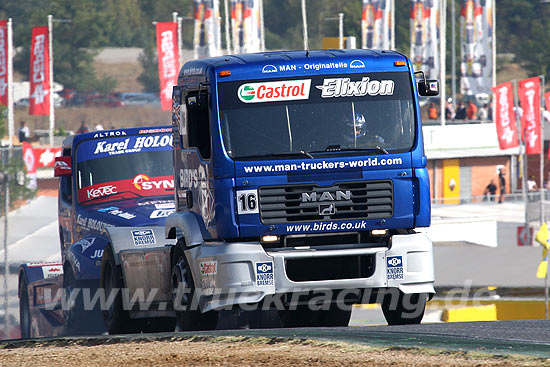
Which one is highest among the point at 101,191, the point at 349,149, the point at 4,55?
the point at 4,55

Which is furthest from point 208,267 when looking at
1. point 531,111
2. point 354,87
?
point 531,111

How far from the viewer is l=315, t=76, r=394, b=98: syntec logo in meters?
10.6

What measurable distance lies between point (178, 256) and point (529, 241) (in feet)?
85.7

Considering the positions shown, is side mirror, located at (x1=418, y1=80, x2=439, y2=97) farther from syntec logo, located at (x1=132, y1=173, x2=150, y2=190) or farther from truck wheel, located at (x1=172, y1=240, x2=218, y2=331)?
syntec logo, located at (x1=132, y1=173, x2=150, y2=190)

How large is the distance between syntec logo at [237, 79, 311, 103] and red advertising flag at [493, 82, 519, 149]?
32396 mm

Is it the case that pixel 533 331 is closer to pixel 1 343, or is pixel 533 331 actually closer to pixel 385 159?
→ pixel 385 159

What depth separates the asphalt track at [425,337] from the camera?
8.93 metres

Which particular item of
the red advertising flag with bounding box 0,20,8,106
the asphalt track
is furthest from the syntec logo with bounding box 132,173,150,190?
the red advertising flag with bounding box 0,20,8,106

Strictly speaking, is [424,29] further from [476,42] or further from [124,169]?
[124,169]

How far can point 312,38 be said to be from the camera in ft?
313

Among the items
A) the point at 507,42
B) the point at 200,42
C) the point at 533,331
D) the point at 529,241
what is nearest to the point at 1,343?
the point at 533,331

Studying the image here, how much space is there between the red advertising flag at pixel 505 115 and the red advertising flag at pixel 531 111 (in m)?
0.48

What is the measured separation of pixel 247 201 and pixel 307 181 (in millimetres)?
579

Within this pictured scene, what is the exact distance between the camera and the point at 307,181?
10383 mm
